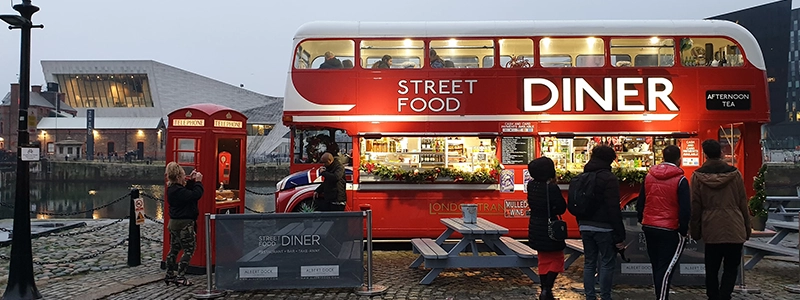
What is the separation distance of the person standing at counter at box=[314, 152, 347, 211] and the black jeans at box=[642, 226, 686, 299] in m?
4.79

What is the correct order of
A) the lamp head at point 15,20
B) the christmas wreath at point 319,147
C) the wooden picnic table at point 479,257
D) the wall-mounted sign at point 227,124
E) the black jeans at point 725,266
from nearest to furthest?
the black jeans at point 725,266 < the lamp head at point 15,20 < the wooden picnic table at point 479,257 < the wall-mounted sign at point 227,124 < the christmas wreath at point 319,147

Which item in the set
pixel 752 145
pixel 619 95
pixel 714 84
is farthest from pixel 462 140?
pixel 752 145

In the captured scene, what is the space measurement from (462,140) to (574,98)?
2160 mm

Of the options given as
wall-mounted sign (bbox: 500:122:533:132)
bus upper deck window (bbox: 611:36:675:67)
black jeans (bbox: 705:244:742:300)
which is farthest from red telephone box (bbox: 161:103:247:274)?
bus upper deck window (bbox: 611:36:675:67)

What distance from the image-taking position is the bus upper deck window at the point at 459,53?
9.88m

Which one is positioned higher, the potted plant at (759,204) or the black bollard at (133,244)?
the potted plant at (759,204)

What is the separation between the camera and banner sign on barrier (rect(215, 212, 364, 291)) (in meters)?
6.55

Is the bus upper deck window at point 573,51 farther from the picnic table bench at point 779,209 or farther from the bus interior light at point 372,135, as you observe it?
the picnic table bench at point 779,209

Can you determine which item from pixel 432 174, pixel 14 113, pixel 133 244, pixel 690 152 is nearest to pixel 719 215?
pixel 690 152

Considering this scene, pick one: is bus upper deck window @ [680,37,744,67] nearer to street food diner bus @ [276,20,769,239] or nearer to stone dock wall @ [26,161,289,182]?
street food diner bus @ [276,20,769,239]

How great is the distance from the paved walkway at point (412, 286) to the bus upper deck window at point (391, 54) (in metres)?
3.56

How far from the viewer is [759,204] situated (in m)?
8.46

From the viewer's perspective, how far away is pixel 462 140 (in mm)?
10031

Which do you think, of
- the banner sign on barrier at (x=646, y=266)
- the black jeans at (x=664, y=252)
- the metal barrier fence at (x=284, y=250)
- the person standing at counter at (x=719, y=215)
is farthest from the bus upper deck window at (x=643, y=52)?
the metal barrier fence at (x=284, y=250)
